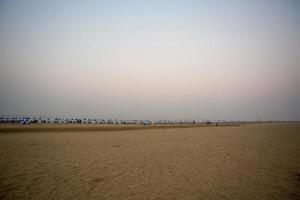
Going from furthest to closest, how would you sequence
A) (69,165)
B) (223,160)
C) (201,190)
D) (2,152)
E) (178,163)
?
(2,152)
(223,160)
(178,163)
(69,165)
(201,190)

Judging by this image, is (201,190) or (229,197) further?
(201,190)

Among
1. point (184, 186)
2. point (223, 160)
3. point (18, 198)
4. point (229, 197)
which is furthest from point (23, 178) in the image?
point (223, 160)

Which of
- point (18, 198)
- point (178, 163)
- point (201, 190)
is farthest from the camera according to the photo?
point (178, 163)

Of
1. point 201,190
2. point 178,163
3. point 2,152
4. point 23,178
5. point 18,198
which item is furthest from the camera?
point 2,152

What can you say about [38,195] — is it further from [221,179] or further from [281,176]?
[281,176]

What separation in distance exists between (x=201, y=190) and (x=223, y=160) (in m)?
6.08

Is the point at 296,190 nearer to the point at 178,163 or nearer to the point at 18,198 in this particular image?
the point at 178,163

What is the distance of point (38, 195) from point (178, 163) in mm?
7800

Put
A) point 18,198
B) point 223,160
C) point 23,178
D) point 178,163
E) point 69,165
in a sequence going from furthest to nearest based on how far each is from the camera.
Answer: point 223,160 → point 178,163 → point 69,165 → point 23,178 → point 18,198

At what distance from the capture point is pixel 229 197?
835 cm

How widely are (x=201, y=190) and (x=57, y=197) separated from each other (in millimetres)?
5373

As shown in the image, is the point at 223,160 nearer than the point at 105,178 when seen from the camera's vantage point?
No

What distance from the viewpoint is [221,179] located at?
414 inches

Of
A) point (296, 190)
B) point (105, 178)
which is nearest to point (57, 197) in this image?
point (105, 178)
